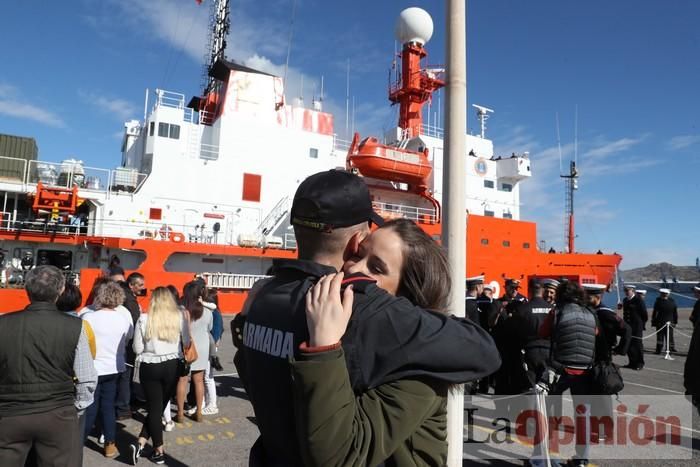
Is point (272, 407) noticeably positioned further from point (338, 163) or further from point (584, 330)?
point (338, 163)

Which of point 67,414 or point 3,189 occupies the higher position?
point 3,189

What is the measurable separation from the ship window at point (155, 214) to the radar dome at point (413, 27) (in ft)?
46.5

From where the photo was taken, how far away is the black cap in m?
1.29

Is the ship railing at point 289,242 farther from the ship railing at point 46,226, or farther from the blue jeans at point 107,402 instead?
the blue jeans at point 107,402

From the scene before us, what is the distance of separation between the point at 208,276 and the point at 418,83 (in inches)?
536

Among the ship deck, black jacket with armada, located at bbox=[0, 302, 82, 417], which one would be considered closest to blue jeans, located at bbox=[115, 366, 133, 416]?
the ship deck

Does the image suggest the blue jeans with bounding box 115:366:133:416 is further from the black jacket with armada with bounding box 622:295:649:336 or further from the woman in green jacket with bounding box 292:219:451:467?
the black jacket with armada with bounding box 622:295:649:336

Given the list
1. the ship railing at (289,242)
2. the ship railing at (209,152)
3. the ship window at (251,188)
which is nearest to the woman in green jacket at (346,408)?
the ship railing at (289,242)

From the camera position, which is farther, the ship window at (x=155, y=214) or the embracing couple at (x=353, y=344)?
the ship window at (x=155, y=214)

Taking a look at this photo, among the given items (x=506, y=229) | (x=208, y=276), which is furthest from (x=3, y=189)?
(x=506, y=229)

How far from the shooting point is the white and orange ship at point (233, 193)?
48.7 feet

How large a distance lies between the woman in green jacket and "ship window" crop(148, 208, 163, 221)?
16496 mm

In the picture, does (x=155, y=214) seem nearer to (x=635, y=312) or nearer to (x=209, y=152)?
(x=209, y=152)

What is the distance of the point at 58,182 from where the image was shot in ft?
52.0
